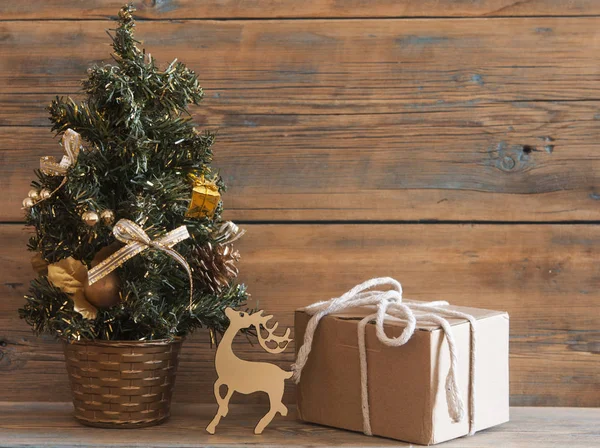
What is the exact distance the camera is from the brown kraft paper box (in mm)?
852

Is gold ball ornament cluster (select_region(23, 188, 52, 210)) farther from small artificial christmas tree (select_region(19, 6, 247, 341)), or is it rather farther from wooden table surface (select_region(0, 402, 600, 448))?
wooden table surface (select_region(0, 402, 600, 448))

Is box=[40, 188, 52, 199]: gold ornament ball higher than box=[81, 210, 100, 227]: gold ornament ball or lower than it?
higher

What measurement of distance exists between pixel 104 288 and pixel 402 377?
367 millimetres

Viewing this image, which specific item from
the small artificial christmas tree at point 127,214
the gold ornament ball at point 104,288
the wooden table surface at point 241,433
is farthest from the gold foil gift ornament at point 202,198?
the wooden table surface at point 241,433

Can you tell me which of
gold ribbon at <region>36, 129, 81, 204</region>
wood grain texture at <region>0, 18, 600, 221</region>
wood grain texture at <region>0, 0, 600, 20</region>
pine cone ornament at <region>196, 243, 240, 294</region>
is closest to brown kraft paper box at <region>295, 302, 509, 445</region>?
pine cone ornament at <region>196, 243, 240, 294</region>

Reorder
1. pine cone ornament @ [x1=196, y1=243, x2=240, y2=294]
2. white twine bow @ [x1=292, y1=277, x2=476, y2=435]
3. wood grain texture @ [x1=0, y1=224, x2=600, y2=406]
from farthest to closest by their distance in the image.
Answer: wood grain texture @ [x1=0, y1=224, x2=600, y2=406]
pine cone ornament @ [x1=196, y1=243, x2=240, y2=294]
white twine bow @ [x1=292, y1=277, x2=476, y2=435]

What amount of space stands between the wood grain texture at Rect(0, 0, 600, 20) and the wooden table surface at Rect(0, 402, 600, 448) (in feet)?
1.91

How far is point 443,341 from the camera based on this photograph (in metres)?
0.86

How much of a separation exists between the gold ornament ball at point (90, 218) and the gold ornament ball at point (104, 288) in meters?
0.04

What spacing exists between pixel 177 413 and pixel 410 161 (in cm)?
50

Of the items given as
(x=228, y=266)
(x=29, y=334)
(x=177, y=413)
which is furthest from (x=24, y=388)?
(x=228, y=266)

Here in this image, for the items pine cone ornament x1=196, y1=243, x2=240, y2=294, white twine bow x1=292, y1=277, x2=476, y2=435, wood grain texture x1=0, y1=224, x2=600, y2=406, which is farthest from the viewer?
wood grain texture x1=0, y1=224, x2=600, y2=406

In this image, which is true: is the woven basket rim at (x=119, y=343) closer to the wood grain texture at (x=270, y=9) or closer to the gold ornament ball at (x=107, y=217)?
the gold ornament ball at (x=107, y=217)

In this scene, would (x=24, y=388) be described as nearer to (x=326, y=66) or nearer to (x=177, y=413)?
(x=177, y=413)
